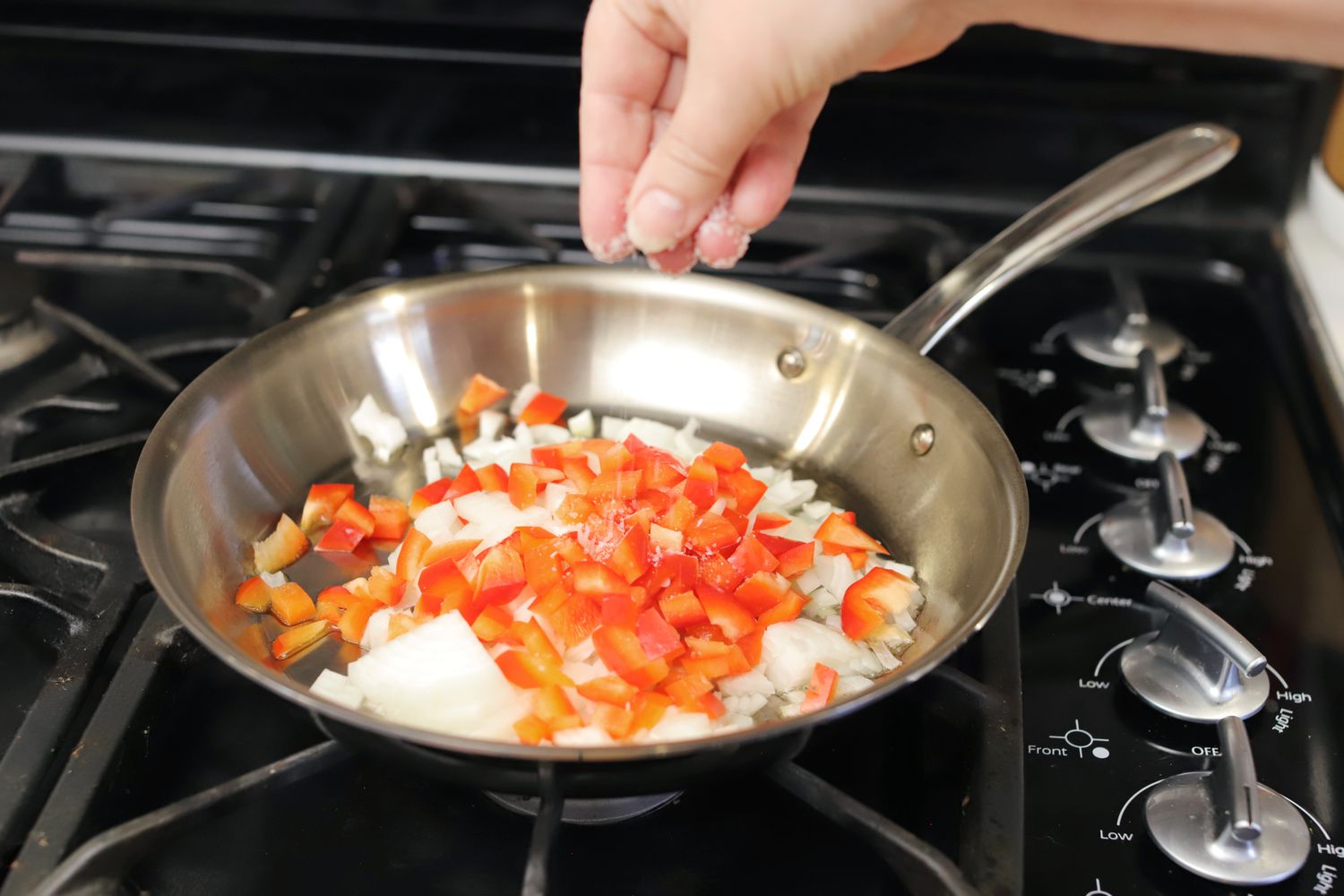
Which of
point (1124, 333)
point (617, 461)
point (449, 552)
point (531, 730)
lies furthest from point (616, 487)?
point (1124, 333)

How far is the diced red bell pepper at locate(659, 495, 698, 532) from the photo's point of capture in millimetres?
899

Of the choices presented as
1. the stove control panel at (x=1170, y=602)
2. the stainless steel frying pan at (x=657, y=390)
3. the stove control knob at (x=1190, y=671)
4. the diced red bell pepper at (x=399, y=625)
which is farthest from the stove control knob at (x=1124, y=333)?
the diced red bell pepper at (x=399, y=625)

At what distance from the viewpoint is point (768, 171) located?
910mm

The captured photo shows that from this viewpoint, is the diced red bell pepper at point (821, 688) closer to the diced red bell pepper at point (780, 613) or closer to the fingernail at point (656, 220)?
the diced red bell pepper at point (780, 613)

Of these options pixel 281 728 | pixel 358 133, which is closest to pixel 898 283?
pixel 358 133

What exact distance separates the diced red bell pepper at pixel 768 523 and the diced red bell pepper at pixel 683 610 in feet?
0.37

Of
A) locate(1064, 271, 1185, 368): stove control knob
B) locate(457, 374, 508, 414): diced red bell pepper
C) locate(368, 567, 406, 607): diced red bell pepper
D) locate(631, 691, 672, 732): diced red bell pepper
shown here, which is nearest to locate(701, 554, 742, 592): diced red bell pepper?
locate(631, 691, 672, 732): diced red bell pepper

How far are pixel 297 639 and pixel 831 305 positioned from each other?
0.65 m

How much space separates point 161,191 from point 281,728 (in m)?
0.83

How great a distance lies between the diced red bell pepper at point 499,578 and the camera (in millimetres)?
850

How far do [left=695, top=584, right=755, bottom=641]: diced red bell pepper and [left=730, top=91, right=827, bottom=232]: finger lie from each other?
0.28 meters

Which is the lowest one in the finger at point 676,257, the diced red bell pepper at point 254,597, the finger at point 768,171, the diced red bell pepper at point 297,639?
the diced red bell pepper at point 297,639

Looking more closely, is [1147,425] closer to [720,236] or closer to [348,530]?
[720,236]

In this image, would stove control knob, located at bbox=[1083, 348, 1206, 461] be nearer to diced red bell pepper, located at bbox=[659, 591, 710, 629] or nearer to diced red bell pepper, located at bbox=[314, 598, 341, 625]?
diced red bell pepper, located at bbox=[659, 591, 710, 629]
